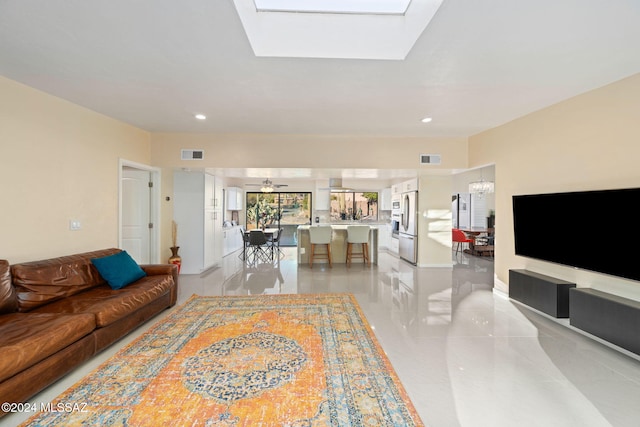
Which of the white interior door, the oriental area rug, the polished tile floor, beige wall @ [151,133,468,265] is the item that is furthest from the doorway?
the oriental area rug

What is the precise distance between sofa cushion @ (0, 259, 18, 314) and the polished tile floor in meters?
0.89

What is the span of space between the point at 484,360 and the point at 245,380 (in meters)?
2.13

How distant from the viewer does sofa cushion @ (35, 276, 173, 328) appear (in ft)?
8.63

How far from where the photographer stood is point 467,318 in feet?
11.9

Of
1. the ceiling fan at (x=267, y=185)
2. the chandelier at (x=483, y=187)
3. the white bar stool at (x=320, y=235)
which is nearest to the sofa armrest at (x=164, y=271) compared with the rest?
the white bar stool at (x=320, y=235)

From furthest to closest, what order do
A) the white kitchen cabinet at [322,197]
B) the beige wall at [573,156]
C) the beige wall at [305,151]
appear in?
the white kitchen cabinet at [322,197] → the beige wall at [305,151] → the beige wall at [573,156]

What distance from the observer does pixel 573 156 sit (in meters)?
3.41

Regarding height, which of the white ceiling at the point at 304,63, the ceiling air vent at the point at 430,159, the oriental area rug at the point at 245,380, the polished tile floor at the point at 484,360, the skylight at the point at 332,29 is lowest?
the polished tile floor at the point at 484,360

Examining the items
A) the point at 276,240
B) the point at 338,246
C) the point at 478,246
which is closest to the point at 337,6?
the point at 338,246

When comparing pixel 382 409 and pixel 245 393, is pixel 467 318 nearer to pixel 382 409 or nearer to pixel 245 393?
pixel 382 409

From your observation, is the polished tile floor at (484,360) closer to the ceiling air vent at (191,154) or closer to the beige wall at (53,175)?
the beige wall at (53,175)

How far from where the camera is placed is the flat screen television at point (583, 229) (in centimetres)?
271

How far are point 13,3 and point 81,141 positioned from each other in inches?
90.1

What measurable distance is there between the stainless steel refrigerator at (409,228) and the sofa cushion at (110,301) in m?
5.47
